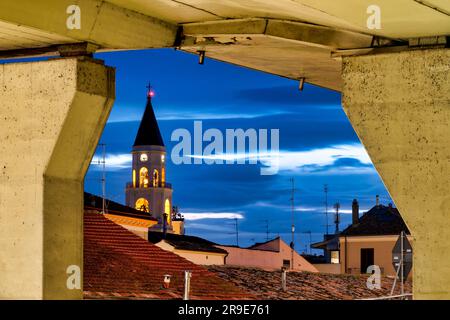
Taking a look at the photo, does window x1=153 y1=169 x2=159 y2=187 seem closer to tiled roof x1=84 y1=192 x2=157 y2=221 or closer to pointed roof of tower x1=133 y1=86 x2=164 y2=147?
pointed roof of tower x1=133 y1=86 x2=164 y2=147

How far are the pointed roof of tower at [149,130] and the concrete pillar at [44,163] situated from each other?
120 metres

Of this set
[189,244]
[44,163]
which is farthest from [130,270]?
[189,244]

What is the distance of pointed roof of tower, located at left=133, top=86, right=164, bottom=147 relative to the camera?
135m

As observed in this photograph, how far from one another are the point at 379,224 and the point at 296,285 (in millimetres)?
29586

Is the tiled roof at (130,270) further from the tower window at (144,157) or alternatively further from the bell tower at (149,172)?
the tower window at (144,157)

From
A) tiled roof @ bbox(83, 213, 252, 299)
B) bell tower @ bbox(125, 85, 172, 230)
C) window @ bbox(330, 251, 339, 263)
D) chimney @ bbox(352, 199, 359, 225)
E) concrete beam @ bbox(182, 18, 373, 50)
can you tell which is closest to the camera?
concrete beam @ bbox(182, 18, 373, 50)

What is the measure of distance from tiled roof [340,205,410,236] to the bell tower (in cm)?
6165

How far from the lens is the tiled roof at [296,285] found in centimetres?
3956

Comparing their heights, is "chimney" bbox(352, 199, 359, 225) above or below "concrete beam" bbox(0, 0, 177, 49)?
below

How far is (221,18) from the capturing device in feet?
44.5

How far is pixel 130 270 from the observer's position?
99.4ft

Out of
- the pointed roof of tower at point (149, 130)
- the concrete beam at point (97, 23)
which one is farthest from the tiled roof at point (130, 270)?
the pointed roof of tower at point (149, 130)

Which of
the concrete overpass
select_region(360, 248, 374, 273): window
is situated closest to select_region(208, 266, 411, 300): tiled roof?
select_region(360, 248, 374, 273): window
